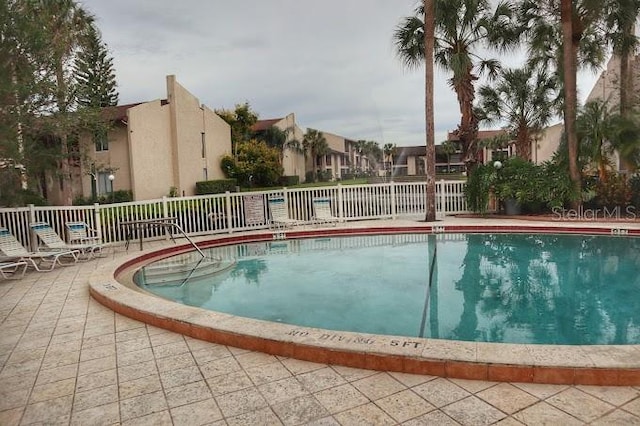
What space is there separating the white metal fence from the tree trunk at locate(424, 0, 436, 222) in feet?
2.52

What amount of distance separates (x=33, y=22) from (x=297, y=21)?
7.71 metres

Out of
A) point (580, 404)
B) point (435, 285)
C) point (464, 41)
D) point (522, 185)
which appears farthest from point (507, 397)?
point (464, 41)

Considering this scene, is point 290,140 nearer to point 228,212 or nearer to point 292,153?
point 292,153

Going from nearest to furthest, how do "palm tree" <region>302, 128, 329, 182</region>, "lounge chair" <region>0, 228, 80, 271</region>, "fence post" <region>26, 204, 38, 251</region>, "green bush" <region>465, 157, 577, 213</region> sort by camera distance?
"lounge chair" <region>0, 228, 80, 271</region> → "fence post" <region>26, 204, 38, 251</region> → "green bush" <region>465, 157, 577, 213</region> → "palm tree" <region>302, 128, 329, 182</region>

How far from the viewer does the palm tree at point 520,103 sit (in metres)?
20.1

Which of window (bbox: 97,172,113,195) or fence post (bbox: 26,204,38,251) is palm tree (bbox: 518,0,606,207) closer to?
fence post (bbox: 26,204,38,251)

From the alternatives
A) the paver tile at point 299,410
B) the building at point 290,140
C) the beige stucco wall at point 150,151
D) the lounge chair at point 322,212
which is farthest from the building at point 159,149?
the paver tile at point 299,410

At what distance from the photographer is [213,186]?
86.1 feet

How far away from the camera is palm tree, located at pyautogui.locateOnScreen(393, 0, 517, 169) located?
1246 centimetres

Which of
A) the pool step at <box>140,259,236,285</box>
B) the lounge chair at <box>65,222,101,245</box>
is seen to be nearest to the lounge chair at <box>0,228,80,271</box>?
the lounge chair at <box>65,222,101,245</box>

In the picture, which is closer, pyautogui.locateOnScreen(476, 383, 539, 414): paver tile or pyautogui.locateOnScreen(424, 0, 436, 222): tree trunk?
pyautogui.locateOnScreen(476, 383, 539, 414): paver tile

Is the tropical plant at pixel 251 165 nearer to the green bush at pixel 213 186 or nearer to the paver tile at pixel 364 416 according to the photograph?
the green bush at pixel 213 186

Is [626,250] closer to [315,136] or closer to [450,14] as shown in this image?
[450,14]

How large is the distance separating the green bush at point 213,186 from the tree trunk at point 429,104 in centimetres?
1626
